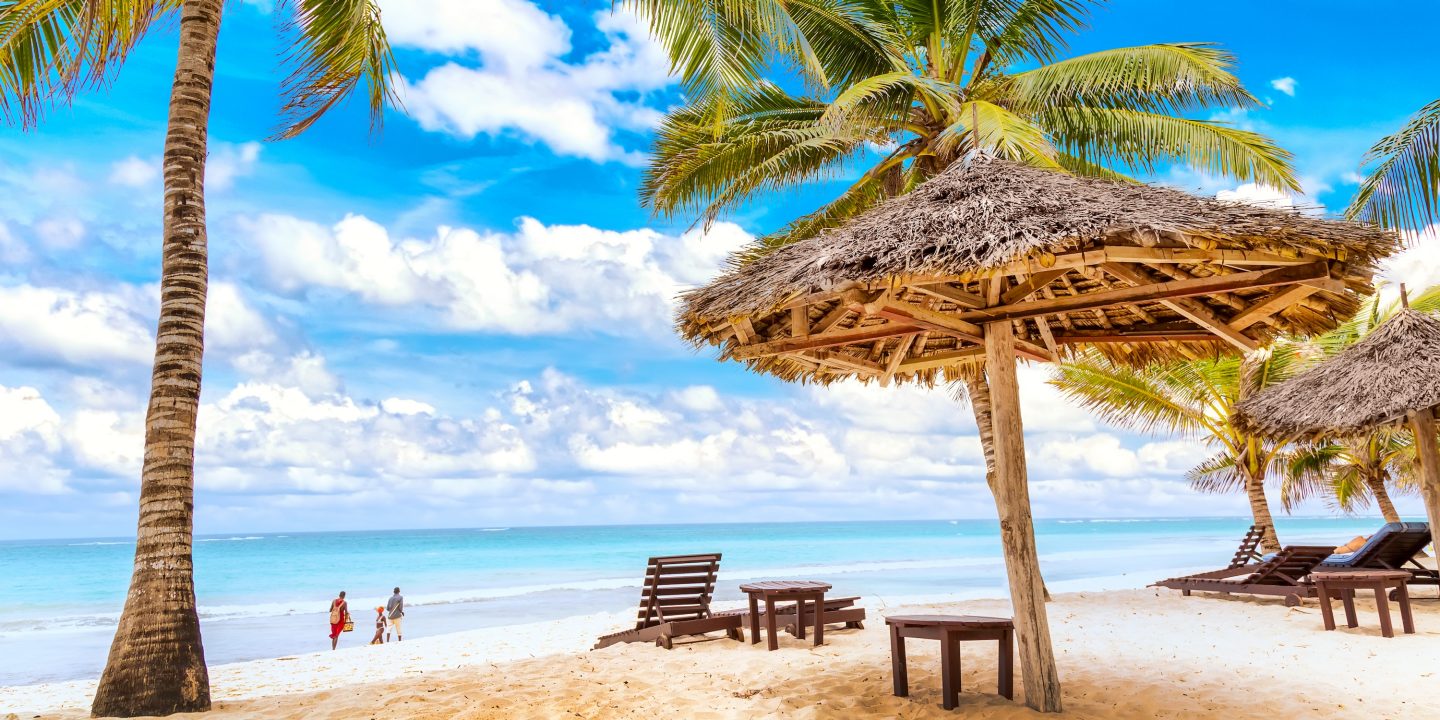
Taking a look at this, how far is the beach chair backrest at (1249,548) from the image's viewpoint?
45.2 ft

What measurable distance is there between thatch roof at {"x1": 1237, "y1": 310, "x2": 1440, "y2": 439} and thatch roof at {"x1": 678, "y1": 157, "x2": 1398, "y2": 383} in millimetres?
2988

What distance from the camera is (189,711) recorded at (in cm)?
558

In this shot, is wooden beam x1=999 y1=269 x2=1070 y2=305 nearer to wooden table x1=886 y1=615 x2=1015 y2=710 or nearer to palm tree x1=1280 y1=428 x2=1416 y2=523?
wooden table x1=886 y1=615 x2=1015 y2=710

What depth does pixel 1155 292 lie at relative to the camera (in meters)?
4.86

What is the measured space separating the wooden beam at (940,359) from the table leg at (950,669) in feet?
8.31

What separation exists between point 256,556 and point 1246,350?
196 ft

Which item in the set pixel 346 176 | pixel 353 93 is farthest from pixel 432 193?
pixel 353 93

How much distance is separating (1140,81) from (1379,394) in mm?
3972

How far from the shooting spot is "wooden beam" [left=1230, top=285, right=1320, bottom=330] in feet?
16.2

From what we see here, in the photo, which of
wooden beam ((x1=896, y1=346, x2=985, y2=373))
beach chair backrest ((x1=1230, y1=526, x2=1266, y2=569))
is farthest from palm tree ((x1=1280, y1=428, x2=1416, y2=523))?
wooden beam ((x1=896, y1=346, x2=985, y2=373))

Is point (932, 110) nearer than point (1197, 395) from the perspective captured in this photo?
Yes

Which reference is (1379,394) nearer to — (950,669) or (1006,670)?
(1006,670)

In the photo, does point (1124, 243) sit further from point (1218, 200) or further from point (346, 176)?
point (346, 176)

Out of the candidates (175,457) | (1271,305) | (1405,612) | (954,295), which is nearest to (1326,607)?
(1405,612)
